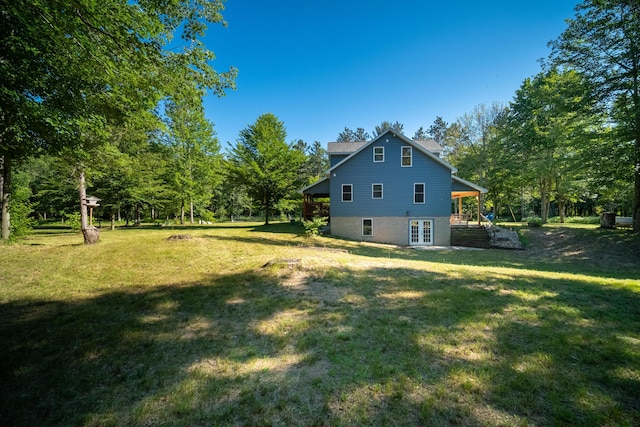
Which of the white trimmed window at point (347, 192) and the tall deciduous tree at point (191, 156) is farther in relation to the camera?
the tall deciduous tree at point (191, 156)

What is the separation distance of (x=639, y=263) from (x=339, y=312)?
53.9 ft

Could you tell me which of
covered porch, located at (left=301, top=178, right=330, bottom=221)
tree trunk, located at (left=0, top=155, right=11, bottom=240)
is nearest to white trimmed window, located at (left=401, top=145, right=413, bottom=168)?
covered porch, located at (left=301, top=178, right=330, bottom=221)

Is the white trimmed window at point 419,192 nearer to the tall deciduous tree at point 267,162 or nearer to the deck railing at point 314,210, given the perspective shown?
the deck railing at point 314,210

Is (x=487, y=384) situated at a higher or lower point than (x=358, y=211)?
lower

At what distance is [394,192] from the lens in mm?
19844

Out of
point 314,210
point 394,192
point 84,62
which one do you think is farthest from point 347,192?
point 84,62

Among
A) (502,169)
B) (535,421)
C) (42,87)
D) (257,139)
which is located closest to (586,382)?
(535,421)

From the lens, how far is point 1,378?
143 inches

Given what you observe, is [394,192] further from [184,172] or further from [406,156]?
[184,172]

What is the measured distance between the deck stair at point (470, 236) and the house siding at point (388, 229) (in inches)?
42.6

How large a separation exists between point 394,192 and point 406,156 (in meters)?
2.72

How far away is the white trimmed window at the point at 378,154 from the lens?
19.9 metres

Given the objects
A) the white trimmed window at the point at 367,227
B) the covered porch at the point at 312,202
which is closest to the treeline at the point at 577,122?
the white trimmed window at the point at 367,227

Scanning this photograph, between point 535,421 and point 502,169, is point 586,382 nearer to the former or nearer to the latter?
point 535,421
